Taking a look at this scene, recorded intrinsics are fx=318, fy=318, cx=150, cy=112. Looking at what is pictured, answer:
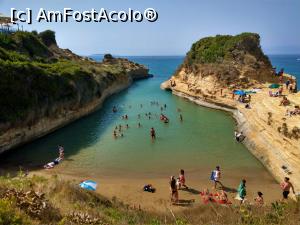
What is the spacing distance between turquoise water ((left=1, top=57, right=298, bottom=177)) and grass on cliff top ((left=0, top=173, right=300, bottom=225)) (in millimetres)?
11456

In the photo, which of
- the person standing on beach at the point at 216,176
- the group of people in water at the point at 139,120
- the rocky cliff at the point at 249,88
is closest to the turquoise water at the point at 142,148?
the group of people in water at the point at 139,120

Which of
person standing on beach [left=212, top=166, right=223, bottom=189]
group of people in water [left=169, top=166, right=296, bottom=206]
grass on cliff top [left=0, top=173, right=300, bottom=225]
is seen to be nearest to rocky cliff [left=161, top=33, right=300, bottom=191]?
group of people in water [left=169, top=166, right=296, bottom=206]

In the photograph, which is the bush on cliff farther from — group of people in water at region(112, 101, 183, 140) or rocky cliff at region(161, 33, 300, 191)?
rocky cliff at region(161, 33, 300, 191)

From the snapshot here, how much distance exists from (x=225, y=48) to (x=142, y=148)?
42.3m

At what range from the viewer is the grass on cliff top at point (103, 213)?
29.0 feet

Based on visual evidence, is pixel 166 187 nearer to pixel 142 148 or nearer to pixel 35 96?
pixel 142 148

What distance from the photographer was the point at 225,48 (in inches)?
2562

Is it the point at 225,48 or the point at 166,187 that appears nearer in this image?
the point at 166,187

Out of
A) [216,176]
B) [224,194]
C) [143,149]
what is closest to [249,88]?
[143,149]

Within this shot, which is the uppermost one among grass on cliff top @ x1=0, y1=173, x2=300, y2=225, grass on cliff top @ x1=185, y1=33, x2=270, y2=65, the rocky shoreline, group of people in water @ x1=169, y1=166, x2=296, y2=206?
grass on cliff top @ x1=185, y1=33, x2=270, y2=65

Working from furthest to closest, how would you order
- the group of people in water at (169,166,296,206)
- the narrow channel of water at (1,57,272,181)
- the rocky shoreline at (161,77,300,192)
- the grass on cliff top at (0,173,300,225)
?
the narrow channel of water at (1,57,272,181) → the rocky shoreline at (161,77,300,192) → the group of people in water at (169,166,296,206) → the grass on cliff top at (0,173,300,225)

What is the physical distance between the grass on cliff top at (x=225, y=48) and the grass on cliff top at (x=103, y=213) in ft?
178

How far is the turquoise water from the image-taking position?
25312 millimetres

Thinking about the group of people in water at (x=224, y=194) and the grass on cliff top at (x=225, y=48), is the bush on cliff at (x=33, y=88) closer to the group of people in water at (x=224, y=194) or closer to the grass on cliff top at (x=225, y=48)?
the group of people in water at (x=224, y=194)
